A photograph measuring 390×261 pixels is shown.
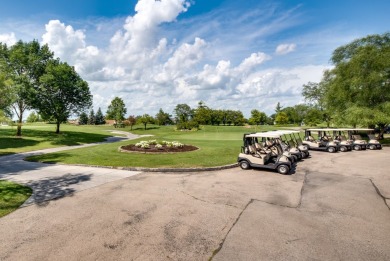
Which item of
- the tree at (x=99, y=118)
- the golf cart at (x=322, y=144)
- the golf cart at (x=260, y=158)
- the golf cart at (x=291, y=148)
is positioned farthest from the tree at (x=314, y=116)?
the tree at (x=99, y=118)

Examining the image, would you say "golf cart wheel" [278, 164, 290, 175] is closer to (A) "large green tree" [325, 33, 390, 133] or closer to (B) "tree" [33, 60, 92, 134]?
(A) "large green tree" [325, 33, 390, 133]

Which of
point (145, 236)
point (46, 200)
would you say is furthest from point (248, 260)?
point (46, 200)

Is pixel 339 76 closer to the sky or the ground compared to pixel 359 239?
closer to the sky

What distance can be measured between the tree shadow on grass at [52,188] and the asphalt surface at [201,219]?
43 millimetres

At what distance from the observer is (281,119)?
299 ft

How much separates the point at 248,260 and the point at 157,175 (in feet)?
23.2

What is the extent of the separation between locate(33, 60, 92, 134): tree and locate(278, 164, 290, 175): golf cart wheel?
26889mm

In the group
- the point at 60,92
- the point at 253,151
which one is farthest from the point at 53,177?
the point at 60,92

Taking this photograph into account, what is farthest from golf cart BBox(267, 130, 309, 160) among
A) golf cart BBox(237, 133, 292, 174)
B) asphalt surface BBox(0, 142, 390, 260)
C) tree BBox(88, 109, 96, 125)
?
tree BBox(88, 109, 96, 125)

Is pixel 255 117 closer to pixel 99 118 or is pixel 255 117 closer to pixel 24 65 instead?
pixel 99 118

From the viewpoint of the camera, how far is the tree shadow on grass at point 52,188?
7.74 meters

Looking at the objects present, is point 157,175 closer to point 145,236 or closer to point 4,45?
point 145,236

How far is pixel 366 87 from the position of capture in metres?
24.3

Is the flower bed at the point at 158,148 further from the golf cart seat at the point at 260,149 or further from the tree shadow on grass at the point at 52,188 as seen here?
the golf cart seat at the point at 260,149
